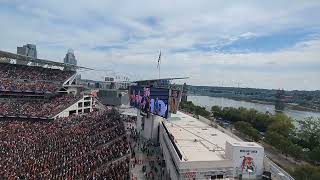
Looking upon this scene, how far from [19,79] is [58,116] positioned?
16906mm

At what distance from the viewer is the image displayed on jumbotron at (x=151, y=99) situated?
42312 millimetres

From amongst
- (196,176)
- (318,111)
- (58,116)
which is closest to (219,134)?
(196,176)

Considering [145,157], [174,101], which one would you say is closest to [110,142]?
[145,157]

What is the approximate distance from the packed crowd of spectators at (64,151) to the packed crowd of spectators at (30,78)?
1747 cm

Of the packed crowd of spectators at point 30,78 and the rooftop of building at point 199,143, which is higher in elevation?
the packed crowd of spectators at point 30,78

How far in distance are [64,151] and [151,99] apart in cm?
1240

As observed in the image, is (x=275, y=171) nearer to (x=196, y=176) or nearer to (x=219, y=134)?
(x=196, y=176)

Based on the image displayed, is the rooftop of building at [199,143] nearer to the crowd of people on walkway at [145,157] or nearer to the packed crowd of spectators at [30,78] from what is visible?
the crowd of people on walkway at [145,157]

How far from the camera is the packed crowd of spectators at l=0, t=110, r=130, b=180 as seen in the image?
1214 inches

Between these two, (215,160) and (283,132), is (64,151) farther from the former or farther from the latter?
(283,132)

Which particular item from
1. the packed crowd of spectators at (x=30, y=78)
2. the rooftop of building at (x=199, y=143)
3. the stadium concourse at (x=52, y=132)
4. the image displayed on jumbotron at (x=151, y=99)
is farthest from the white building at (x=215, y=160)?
the packed crowd of spectators at (x=30, y=78)

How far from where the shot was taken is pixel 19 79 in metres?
72.9

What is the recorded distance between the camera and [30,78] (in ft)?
244

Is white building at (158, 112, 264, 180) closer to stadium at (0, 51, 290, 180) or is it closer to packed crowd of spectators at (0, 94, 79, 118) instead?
stadium at (0, 51, 290, 180)
